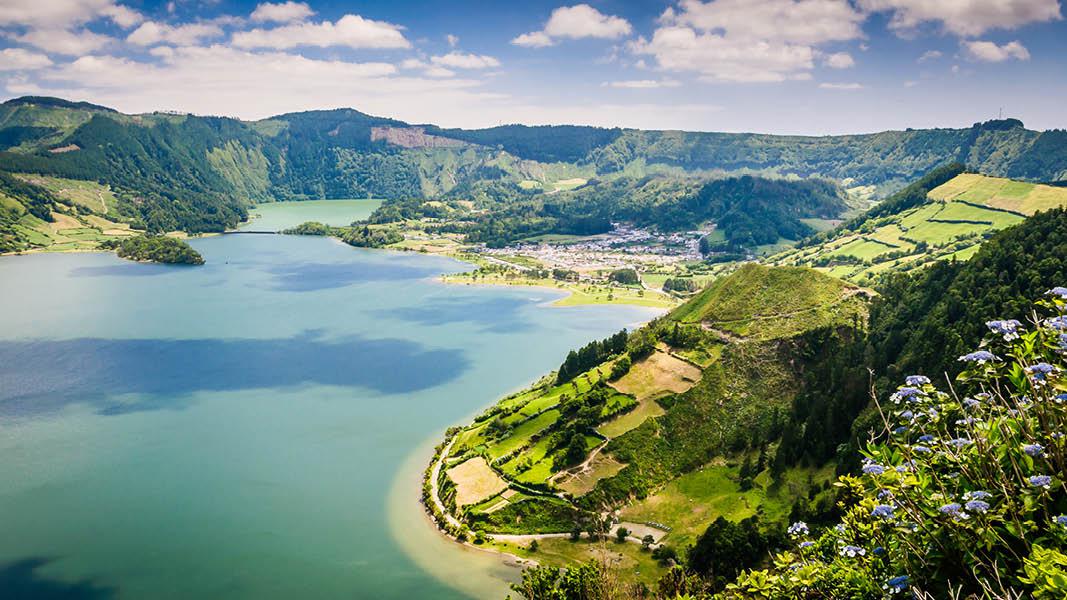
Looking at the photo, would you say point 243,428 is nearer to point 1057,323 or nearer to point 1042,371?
Answer: point 1057,323

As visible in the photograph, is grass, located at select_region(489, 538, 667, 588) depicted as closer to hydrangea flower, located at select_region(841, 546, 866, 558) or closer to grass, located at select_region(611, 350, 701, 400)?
grass, located at select_region(611, 350, 701, 400)

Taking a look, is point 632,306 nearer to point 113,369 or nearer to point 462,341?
point 462,341

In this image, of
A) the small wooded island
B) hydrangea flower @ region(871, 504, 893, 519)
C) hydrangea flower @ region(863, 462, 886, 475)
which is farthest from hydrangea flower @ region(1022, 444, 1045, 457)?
the small wooded island

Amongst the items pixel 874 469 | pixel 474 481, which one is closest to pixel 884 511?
pixel 874 469

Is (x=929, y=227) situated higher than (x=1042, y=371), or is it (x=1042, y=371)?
(x=1042, y=371)

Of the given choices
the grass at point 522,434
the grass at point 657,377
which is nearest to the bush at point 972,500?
the grass at point 522,434
